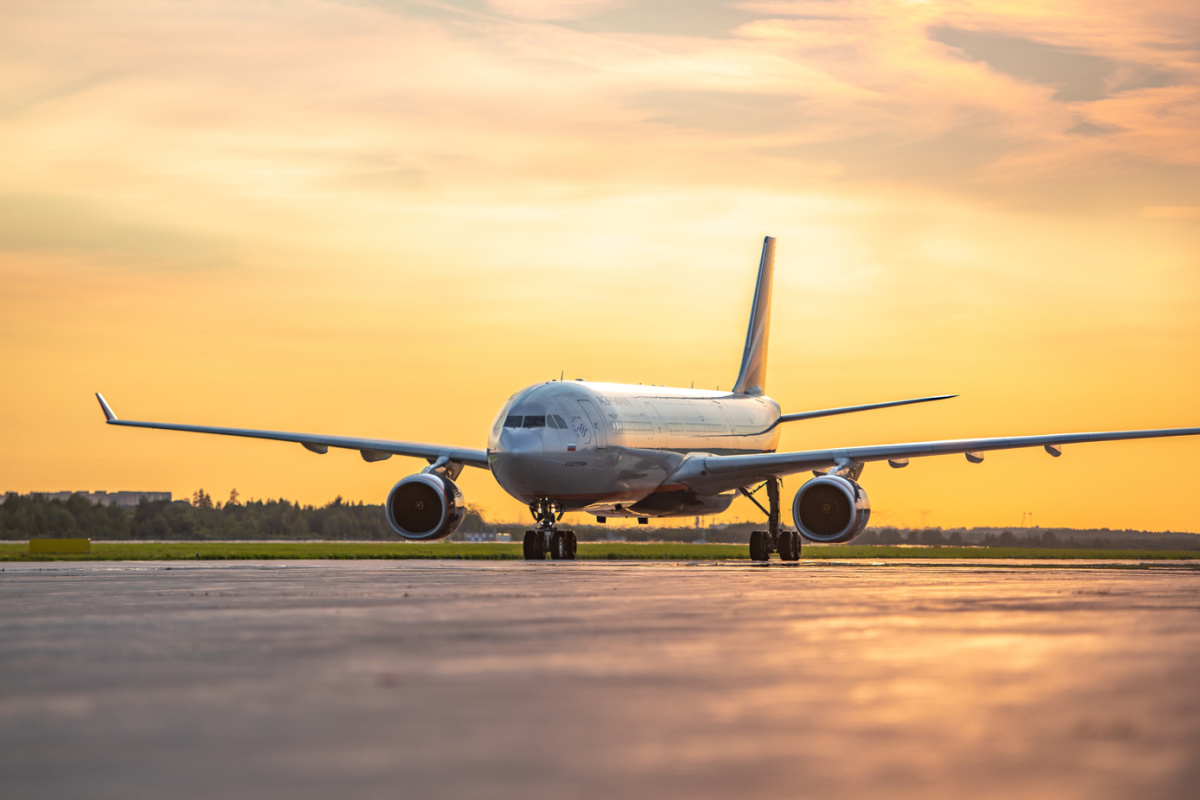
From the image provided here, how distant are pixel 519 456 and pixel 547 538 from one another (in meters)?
2.91

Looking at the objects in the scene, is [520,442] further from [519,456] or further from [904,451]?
[904,451]

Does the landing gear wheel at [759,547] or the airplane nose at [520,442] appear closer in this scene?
the airplane nose at [520,442]

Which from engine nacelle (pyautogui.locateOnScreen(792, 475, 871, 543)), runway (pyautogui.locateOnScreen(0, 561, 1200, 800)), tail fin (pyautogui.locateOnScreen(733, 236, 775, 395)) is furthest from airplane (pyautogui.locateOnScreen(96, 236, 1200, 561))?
runway (pyautogui.locateOnScreen(0, 561, 1200, 800))

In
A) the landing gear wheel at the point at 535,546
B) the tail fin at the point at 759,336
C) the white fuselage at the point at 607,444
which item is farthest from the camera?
the tail fin at the point at 759,336

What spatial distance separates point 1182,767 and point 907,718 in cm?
134

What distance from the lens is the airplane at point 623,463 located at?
33.5 metres

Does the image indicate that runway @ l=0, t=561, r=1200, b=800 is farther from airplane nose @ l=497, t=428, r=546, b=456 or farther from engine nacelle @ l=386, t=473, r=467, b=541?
engine nacelle @ l=386, t=473, r=467, b=541

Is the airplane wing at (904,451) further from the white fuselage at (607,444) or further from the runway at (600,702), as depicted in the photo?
the runway at (600,702)

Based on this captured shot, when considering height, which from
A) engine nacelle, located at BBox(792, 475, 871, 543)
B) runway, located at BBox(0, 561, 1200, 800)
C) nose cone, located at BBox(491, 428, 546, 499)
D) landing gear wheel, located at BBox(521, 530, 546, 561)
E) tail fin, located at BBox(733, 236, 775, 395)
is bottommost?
runway, located at BBox(0, 561, 1200, 800)

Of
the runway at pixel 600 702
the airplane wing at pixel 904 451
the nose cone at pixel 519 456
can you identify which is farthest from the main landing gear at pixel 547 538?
the runway at pixel 600 702

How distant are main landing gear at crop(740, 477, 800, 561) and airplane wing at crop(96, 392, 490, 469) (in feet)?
23.4

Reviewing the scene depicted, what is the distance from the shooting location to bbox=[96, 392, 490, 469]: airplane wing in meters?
37.7

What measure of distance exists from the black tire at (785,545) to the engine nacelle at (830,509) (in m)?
4.57

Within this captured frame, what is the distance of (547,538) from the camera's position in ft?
116
